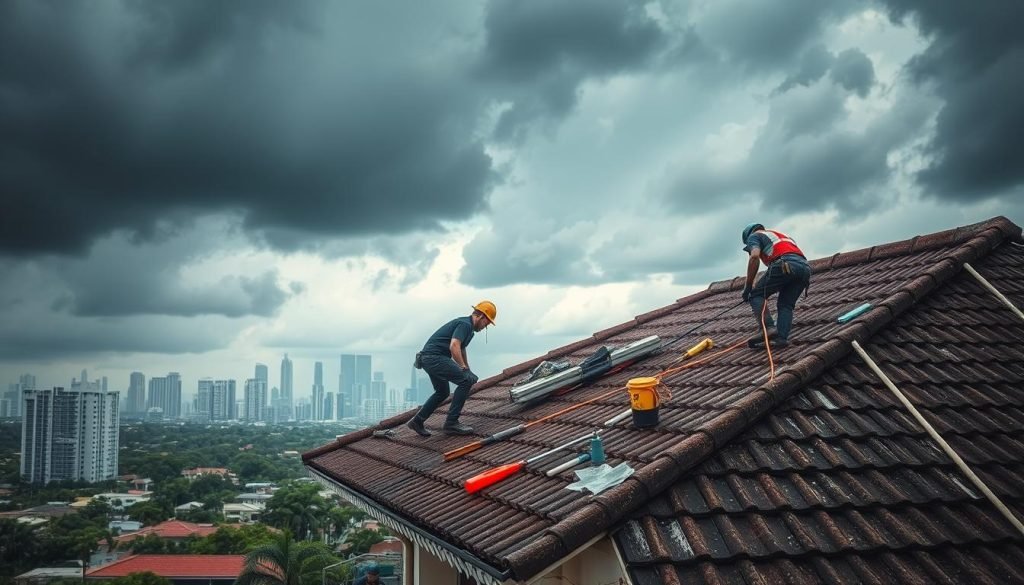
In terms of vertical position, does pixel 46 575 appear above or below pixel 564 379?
below

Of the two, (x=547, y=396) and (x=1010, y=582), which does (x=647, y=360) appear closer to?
(x=547, y=396)

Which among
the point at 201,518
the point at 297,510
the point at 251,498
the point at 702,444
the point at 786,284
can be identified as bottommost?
the point at 251,498

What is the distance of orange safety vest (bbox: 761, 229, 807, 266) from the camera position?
6.62 m

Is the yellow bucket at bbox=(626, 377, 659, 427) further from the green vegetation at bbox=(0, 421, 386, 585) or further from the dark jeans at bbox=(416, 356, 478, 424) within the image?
the green vegetation at bbox=(0, 421, 386, 585)

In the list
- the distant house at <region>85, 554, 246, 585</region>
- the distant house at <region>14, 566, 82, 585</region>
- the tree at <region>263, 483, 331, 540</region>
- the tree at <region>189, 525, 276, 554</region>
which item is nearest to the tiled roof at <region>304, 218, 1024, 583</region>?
the distant house at <region>85, 554, 246, 585</region>

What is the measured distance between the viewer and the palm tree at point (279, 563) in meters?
23.2

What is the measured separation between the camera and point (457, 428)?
26.4 feet

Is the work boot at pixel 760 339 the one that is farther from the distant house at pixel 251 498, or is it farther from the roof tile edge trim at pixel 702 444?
the distant house at pixel 251 498

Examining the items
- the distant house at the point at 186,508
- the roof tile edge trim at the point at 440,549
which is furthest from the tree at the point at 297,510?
the roof tile edge trim at the point at 440,549

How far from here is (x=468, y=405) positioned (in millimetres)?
9797

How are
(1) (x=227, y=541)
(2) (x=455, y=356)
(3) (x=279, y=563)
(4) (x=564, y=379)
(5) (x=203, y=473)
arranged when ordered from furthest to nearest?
1. (5) (x=203, y=473)
2. (1) (x=227, y=541)
3. (3) (x=279, y=563)
4. (4) (x=564, y=379)
5. (2) (x=455, y=356)

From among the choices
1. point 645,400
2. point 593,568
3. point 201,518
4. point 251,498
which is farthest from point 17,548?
point 593,568

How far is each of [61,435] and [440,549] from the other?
166m

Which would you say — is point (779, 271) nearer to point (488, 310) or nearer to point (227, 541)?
point (488, 310)
